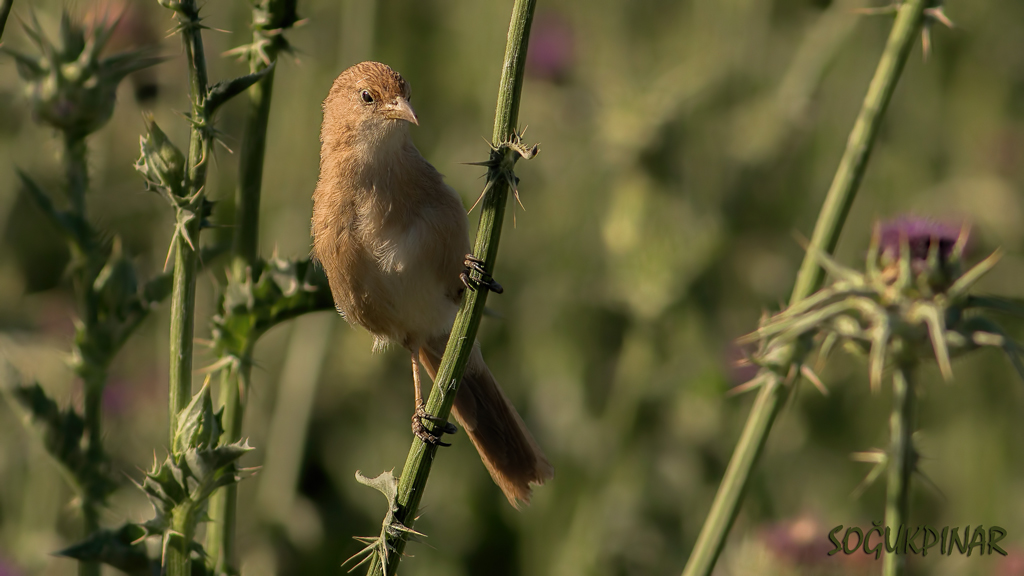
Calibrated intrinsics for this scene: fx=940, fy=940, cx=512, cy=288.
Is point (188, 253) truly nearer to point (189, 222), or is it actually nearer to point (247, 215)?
point (189, 222)

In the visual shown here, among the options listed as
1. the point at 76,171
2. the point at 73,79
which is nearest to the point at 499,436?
the point at 76,171

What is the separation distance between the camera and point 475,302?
2.47 meters

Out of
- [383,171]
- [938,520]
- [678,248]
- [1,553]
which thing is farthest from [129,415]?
[938,520]

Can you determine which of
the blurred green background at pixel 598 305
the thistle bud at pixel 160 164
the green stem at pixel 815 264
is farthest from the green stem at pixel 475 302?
the blurred green background at pixel 598 305

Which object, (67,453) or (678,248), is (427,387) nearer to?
(678,248)

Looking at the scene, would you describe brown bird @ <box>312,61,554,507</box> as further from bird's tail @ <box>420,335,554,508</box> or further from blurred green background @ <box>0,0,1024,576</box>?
blurred green background @ <box>0,0,1024,576</box>

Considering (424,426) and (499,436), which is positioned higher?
(424,426)

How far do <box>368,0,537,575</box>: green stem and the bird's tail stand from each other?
867 millimetres

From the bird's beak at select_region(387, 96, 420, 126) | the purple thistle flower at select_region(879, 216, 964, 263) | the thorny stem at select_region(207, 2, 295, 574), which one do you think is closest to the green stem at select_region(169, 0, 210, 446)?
the thorny stem at select_region(207, 2, 295, 574)

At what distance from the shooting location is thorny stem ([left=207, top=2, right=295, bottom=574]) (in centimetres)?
281

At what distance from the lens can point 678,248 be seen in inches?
220

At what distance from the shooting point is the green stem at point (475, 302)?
7.09 feet

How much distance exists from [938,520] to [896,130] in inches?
122

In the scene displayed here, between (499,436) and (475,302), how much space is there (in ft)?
4.16
